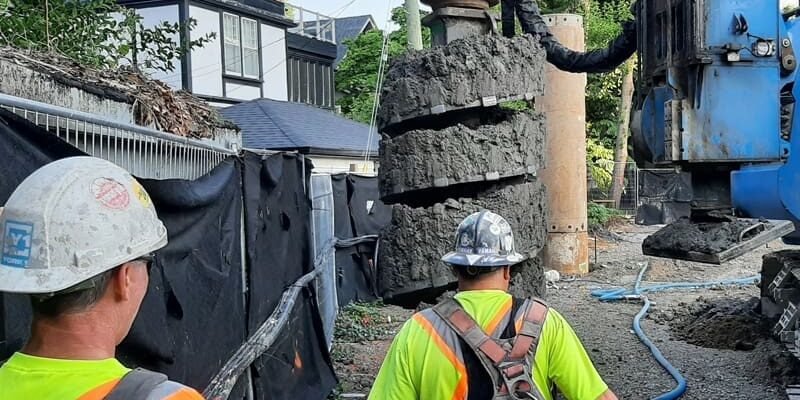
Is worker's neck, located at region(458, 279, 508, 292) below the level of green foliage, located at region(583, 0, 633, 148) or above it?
below

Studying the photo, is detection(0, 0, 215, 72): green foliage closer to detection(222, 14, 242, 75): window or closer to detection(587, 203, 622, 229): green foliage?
detection(222, 14, 242, 75): window

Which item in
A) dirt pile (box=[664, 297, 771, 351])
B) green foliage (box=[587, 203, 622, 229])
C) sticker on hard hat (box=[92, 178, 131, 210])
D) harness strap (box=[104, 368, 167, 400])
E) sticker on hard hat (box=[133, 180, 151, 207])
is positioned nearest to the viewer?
harness strap (box=[104, 368, 167, 400])

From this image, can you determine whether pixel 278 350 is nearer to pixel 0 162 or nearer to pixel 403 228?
pixel 403 228

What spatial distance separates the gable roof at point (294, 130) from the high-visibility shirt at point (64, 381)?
647 inches

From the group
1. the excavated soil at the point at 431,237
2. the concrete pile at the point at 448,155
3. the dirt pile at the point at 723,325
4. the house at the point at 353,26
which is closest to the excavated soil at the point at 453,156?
the concrete pile at the point at 448,155

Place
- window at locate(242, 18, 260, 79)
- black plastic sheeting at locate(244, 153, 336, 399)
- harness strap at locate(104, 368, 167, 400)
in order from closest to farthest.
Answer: harness strap at locate(104, 368, 167, 400)
black plastic sheeting at locate(244, 153, 336, 399)
window at locate(242, 18, 260, 79)

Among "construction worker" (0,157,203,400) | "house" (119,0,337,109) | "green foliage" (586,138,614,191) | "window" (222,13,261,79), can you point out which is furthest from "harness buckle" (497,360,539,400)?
"green foliage" (586,138,614,191)

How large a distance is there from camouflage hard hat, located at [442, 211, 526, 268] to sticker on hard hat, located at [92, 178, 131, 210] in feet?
5.47

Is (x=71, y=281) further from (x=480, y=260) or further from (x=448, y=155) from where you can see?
(x=448, y=155)

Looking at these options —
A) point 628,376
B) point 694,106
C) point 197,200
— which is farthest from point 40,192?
point 628,376

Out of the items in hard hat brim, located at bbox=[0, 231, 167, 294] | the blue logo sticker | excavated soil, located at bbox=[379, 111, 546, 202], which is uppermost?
excavated soil, located at bbox=[379, 111, 546, 202]

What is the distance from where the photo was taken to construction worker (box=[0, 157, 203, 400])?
1.76 m

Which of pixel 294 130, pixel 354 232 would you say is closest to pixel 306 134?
pixel 294 130

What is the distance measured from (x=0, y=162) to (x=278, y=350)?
3959 mm
